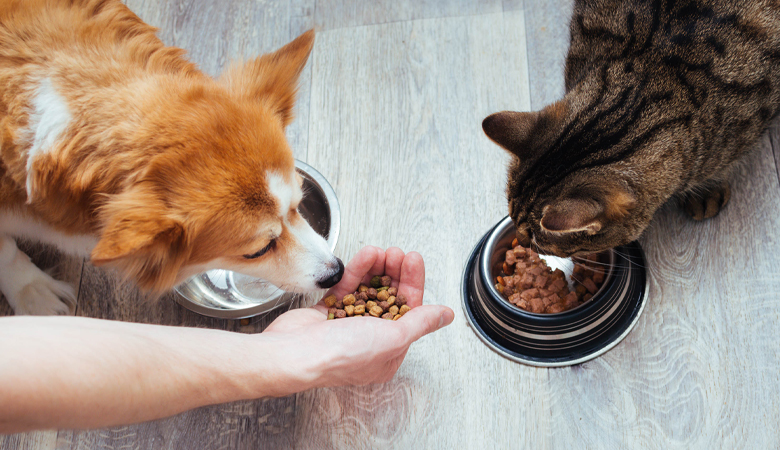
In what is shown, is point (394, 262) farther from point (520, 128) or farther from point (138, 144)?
point (138, 144)

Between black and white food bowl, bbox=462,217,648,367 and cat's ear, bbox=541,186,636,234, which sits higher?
cat's ear, bbox=541,186,636,234

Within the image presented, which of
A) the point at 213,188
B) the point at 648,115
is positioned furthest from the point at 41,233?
the point at 648,115

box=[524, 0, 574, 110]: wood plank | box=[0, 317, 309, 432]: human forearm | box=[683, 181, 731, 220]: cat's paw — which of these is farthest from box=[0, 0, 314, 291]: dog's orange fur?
box=[683, 181, 731, 220]: cat's paw

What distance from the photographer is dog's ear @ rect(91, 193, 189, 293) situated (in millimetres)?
980

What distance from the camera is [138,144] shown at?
44.6 inches

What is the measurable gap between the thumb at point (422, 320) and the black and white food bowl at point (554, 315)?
227 mm

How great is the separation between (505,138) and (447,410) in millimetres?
874

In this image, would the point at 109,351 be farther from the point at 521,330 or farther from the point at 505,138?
the point at 521,330

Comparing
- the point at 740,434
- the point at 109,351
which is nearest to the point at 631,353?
the point at 740,434

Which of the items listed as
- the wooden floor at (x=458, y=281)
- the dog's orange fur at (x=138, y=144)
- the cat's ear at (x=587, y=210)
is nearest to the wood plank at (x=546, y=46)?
the wooden floor at (x=458, y=281)

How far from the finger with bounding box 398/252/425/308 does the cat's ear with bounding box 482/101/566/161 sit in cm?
43

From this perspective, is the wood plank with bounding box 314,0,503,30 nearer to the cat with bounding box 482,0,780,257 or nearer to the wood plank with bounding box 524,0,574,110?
the wood plank with bounding box 524,0,574,110

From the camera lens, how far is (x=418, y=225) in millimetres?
1906

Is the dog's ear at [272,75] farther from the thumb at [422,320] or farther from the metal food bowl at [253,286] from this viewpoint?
the thumb at [422,320]
